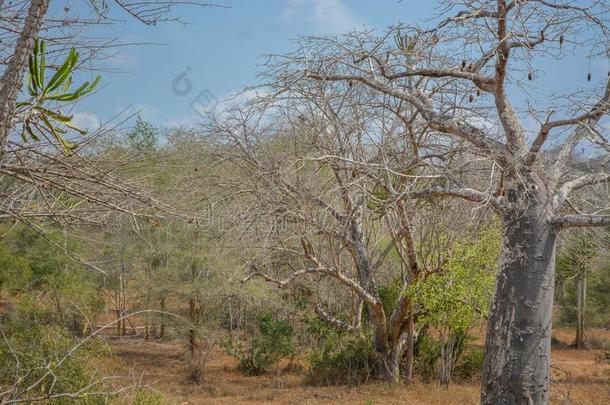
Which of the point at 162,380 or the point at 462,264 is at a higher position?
the point at 462,264

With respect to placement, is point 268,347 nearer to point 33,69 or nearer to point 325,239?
point 325,239

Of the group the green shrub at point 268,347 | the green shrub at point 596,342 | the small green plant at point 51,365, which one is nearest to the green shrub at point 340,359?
the green shrub at point 268,347

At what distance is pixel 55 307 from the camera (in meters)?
16.9

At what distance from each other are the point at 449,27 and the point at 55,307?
15080 mm

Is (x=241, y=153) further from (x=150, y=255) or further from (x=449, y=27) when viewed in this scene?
(x=150, y=255)

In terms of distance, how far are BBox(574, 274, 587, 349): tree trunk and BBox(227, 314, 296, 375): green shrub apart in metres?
9.98

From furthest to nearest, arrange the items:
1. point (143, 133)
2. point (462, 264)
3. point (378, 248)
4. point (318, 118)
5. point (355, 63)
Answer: point (143, 133) → point (378, 248) → point (318, 118) → point (462, 264) → point (355, 63)

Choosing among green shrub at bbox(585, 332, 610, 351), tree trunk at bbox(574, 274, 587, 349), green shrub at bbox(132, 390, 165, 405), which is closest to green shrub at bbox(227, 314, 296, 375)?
green shrub at bbox(132, 390, 165, 405)

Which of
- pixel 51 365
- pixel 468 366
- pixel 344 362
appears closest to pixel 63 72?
pixel 51 365

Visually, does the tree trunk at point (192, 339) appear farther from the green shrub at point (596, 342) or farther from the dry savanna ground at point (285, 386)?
the green shrub at point (596, 342)

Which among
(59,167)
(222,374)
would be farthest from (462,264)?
(222,374)

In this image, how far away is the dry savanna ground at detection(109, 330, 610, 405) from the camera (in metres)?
9.84

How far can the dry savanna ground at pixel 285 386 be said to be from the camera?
32.3 feet

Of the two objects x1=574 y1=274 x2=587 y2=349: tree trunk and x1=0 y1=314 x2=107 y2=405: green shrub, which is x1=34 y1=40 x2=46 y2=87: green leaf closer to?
x1=0 y1=314 x2=107 y2=405: green shrub
